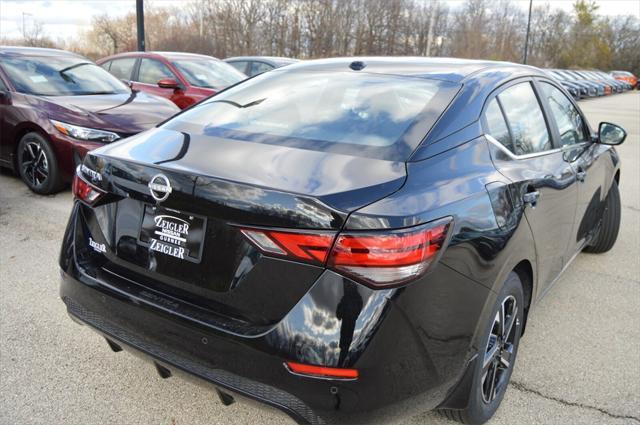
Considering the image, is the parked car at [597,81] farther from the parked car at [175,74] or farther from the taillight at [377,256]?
the taillight at [377,256]

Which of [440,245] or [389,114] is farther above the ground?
[389,114]

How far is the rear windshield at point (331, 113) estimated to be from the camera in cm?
228

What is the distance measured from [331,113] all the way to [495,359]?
136 centimetres

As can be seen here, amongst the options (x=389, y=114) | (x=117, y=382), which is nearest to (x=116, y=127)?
(x=117, y=382)

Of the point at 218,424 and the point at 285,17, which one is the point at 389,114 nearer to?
the point at 218,424

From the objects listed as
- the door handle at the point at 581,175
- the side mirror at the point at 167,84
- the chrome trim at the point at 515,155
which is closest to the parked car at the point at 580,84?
the side mirror at the point at 167,84

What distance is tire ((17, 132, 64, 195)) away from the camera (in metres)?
5.88

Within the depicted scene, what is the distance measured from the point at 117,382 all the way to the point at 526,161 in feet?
7.49

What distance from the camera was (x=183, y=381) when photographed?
2758 millimetres

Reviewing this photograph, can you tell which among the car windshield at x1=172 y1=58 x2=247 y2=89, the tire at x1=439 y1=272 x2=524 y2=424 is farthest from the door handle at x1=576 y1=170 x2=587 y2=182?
the car windshield at x1=172 y1=58 x2=247 y2=89

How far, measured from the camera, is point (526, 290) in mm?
2811

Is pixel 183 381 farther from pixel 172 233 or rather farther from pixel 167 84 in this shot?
pixel 167 84

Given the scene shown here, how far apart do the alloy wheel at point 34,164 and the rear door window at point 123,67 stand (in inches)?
151

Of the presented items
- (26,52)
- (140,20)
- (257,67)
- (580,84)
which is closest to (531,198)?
(26,52)
